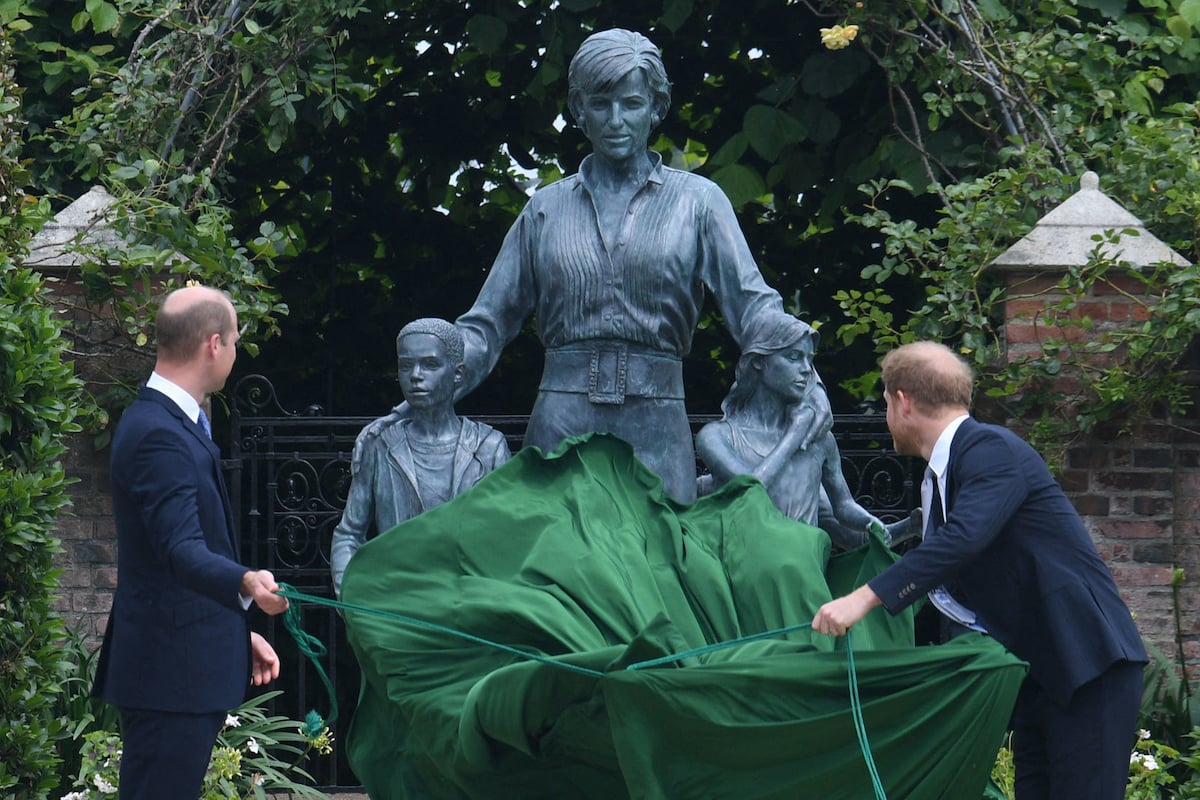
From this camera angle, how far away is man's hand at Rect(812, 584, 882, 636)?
3590 millimetres

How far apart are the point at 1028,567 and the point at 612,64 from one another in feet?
5.17

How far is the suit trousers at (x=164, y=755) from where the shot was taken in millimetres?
3703

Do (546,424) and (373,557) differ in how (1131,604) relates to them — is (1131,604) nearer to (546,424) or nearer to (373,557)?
(546,424)

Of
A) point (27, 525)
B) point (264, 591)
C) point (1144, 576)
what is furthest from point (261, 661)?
point (1144, 576)

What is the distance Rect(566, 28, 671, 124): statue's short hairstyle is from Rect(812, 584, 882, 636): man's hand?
149 cm

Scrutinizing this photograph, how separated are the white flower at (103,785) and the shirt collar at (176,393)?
2.11 m

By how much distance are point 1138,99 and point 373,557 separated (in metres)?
4.26

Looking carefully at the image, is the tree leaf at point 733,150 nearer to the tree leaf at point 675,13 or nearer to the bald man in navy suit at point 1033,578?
the tree leaf at point 675,13

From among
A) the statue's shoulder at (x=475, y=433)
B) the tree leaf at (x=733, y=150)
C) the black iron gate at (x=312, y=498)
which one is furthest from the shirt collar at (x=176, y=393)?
the tree leaf at (x=733, y=150)

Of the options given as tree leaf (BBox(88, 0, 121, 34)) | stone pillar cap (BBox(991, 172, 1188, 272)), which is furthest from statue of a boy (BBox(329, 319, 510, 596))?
tree leaf (BBox(88, 0, 121, 34))

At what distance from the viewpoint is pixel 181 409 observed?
12.4ft

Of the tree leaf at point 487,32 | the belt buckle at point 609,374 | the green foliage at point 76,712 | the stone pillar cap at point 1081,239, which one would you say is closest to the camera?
the belt buckle at point 609,374

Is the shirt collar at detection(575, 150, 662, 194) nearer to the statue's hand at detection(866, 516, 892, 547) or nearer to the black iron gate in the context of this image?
the statue's hand at detection(866, 516, 892, 547)

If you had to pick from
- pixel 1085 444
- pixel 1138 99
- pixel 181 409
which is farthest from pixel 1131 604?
pixel 181 409
